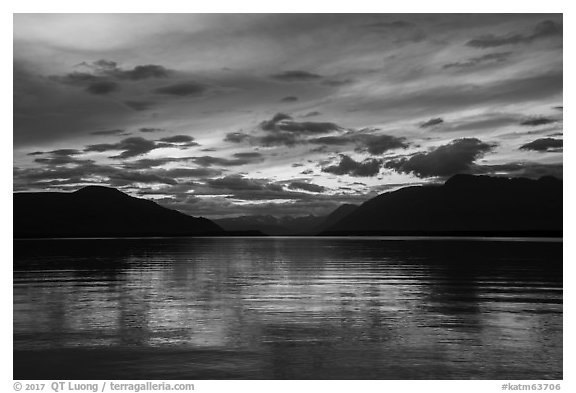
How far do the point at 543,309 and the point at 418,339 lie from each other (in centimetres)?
924

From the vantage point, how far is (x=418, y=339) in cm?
1931

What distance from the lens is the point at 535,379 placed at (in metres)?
15.2

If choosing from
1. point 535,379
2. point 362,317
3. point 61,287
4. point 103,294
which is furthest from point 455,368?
point 61,287
